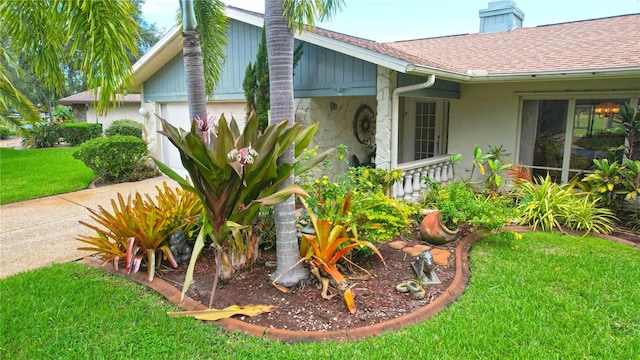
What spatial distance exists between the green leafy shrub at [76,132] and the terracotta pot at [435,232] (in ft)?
68.6

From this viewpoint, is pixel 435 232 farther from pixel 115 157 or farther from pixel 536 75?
pixel 115 157

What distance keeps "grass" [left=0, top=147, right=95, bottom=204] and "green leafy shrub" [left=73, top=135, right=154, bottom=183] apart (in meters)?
0.61

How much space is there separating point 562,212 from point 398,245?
2914mm

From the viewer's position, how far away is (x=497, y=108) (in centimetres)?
823

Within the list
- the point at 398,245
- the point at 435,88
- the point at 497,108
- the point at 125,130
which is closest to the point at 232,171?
the point at 398,245

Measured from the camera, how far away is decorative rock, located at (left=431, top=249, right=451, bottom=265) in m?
4.67

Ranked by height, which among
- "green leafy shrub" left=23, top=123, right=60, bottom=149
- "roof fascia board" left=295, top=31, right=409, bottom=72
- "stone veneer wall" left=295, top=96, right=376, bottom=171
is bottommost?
"green leafy shrub" left=23, top=123, right=60, bottom=149

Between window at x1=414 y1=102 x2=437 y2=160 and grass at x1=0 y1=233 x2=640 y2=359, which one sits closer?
grass at x1=0 y1=233 x2=640 y2=359

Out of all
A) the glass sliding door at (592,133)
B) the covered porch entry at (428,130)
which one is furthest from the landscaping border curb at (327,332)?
the glass sliding door at (592,133)

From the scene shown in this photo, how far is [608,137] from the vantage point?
732 centimetres

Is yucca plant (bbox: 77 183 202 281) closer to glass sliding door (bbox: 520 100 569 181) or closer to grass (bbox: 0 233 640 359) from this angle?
grass (bbox: 0 233 640 359)

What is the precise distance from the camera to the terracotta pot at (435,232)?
531 centimetres

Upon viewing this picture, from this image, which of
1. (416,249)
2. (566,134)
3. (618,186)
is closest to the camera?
(416,249)

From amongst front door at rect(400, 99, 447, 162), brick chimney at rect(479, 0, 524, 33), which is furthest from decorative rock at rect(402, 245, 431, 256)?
brick chimney at rect(479, 0, 524, 33)
